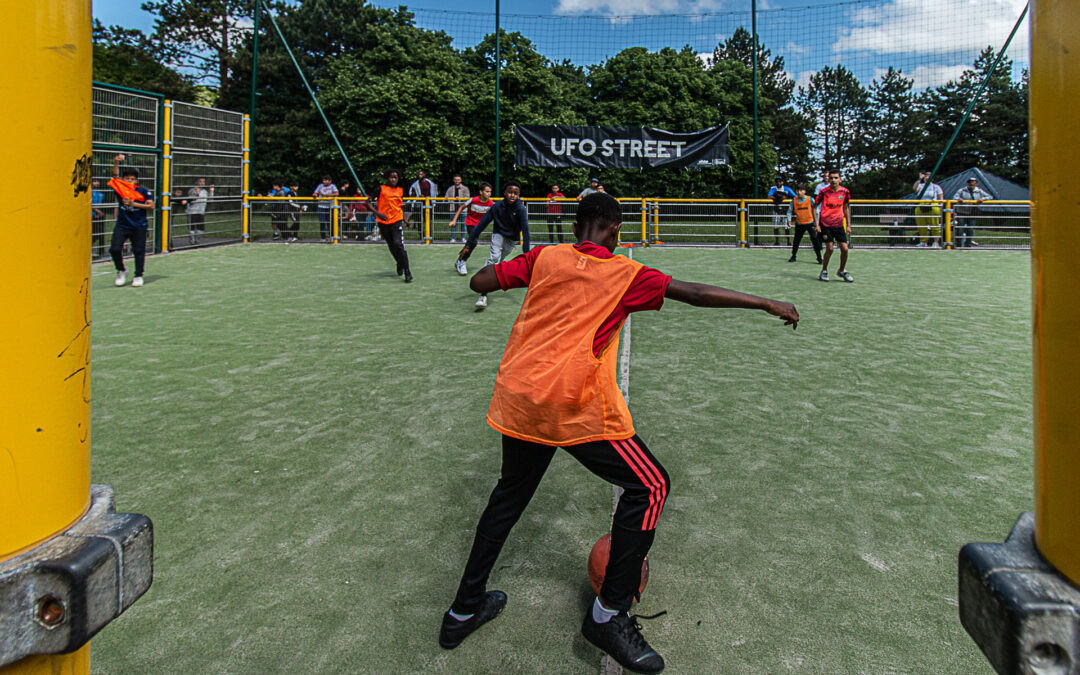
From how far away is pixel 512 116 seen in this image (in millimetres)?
43156

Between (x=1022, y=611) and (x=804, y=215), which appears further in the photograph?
(x=804, y=215)

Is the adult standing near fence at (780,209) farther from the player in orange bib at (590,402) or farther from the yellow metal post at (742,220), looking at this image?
the player in orange bib at (590,402)

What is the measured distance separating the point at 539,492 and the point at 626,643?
155cm

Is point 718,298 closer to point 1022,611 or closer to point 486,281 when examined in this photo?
point 486,281

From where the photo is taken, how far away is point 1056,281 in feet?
3.34

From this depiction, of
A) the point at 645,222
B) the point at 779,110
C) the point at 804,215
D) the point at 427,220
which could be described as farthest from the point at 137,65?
the point at 779,110

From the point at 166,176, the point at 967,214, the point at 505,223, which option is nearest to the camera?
the point at 505,223

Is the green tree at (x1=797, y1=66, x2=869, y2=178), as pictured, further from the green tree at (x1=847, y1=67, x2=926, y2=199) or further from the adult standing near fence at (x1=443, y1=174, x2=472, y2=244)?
the adult standing near fence at (x1=443, y1=174, x2=472, y2=244)

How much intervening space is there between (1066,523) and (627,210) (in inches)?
882

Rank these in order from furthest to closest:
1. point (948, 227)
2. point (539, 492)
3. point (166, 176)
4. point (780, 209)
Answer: point (780, 209)
point (948, 227)
point (166, 176)
point (539, 492)

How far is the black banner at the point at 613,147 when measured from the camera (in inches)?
878

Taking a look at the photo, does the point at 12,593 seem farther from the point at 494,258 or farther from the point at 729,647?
the point at 494,258

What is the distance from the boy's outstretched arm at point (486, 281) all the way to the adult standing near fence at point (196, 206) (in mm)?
17426

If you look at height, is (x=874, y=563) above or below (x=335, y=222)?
below
